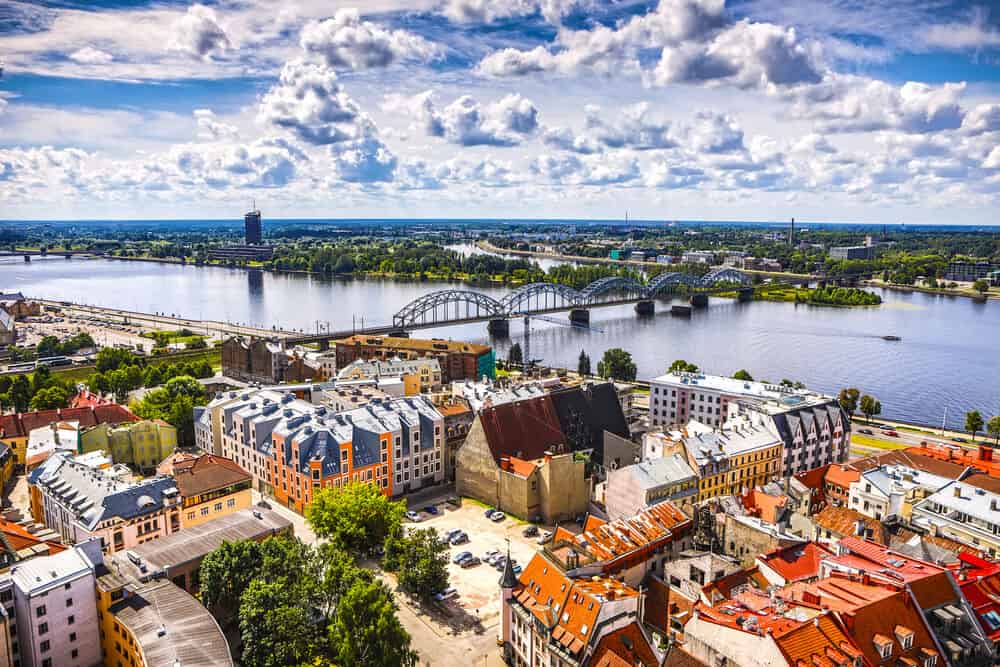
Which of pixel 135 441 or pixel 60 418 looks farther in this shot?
pixel 60 418

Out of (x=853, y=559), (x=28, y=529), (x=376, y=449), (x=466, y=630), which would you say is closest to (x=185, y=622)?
(x=466, y=630)

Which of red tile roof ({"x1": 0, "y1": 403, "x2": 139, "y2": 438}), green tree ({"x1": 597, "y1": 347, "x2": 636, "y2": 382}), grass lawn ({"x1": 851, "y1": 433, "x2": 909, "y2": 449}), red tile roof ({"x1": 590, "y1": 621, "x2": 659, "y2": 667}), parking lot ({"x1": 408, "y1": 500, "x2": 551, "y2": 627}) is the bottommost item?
grass lawn ({"x1": 851, "y1": 433, "x2": 909, "y2": 449})

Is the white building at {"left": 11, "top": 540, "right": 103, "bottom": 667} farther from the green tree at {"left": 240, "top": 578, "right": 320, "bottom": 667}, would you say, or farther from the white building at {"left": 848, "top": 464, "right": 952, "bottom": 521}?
the white building at {"left": 848, "top": 464, "right": 952, "bottom": 521}

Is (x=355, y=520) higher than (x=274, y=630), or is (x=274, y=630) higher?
(x=355, y=520)

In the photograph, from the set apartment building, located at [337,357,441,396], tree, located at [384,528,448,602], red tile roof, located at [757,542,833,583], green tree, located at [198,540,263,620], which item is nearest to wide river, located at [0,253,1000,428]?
apartment building, located at [337,357,441,396]

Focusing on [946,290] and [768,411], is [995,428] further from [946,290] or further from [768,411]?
[946,290]

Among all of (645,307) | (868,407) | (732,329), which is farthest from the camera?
(645,307)

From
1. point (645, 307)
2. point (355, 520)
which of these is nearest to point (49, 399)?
point (355, 520)
